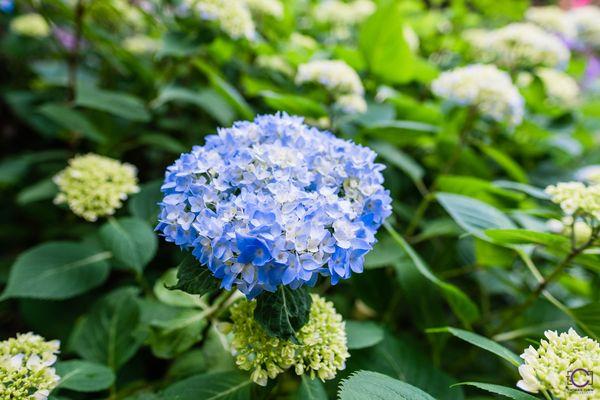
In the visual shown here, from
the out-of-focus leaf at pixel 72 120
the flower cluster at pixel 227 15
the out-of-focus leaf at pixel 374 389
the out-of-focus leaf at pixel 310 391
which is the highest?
the flower cluster at pixel 227 15

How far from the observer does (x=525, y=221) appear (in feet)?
3.79

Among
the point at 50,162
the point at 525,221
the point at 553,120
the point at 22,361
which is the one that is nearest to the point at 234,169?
the point at 22,361

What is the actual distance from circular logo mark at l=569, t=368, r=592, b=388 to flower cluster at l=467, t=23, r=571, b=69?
1379 mm

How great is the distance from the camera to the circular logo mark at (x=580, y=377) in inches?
23.3

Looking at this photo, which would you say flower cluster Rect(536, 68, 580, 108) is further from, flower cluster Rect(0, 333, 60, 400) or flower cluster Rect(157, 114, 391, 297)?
flower cluster Rect(0, 333, 60, 400)

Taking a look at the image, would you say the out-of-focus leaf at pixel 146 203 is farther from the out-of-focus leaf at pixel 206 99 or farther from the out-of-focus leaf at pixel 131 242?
the out-of-focus leaf at pixel 206 99

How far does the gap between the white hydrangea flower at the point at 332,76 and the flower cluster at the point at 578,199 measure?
0.60 m

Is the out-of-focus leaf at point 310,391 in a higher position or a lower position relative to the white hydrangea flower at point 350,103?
lower

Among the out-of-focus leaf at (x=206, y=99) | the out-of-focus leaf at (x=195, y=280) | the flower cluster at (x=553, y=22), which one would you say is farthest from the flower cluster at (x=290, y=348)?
the flower cluster at (x=553, y=22)

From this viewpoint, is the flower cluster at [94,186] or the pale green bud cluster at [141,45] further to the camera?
the pale green bud cluster at [141,45]

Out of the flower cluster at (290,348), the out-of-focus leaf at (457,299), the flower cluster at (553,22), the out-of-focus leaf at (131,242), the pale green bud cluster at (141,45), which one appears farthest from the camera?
the flower cluster at (553,22)

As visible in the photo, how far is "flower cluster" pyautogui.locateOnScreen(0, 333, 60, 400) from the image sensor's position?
725 millimetres

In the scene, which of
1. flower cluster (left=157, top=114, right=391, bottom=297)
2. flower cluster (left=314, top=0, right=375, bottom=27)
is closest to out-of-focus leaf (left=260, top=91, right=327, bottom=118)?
flower cluster (left=157, top=114, right=391, bottom=297)

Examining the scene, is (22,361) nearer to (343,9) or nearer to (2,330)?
(2,330)
